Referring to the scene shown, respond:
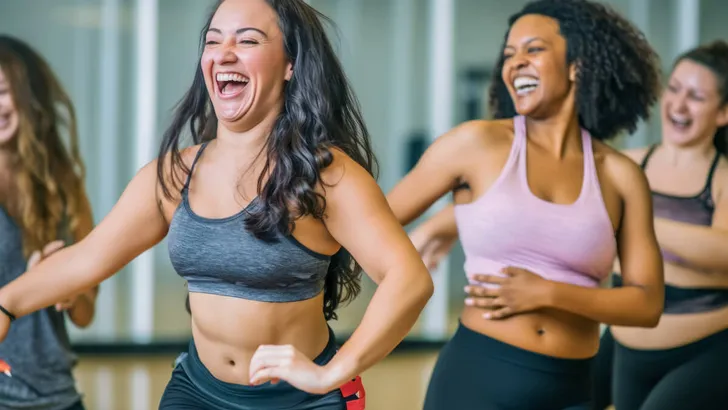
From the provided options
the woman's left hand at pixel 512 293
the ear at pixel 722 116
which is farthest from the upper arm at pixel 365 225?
the ear at pixel 722 116

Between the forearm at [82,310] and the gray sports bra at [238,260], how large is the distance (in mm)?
1068

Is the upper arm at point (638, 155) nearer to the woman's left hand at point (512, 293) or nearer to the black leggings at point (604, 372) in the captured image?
the black leggings at point (604, 372)

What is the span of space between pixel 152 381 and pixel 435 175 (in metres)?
3.62

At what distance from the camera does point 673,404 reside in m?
3.09

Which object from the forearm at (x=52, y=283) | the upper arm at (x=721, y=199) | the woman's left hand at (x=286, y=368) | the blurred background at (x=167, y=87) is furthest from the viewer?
the blurred background at (x=167, y=87)

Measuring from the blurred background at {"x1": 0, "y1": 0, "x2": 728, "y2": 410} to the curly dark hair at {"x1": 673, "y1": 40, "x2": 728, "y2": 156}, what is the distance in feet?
10.0

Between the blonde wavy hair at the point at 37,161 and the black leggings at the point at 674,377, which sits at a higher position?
the blonde wavy hair at the point at 37,161

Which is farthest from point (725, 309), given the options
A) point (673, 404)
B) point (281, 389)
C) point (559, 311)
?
point (281, 389)

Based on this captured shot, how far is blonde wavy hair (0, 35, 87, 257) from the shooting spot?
2820mm

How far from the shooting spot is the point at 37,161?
9.44 feet

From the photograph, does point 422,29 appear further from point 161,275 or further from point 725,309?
point 725,309

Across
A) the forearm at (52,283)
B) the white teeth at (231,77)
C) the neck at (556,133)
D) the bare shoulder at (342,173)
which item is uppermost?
the white teeth at (231,77)

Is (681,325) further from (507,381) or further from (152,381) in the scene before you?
(152,381)

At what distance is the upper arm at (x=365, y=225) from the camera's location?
182 cm
